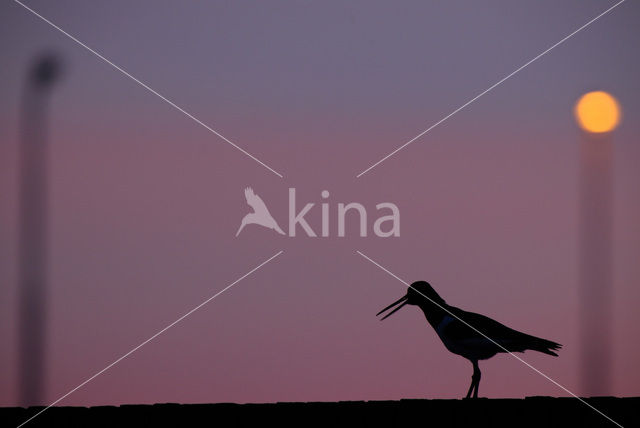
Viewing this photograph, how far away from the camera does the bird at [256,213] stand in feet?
52.5

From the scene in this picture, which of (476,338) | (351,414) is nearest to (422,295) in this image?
(476,338)

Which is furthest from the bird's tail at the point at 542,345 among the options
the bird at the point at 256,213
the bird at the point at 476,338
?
the bird at the point at 256,213

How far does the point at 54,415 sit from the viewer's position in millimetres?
7492

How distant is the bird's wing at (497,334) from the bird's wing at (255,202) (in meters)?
3.81

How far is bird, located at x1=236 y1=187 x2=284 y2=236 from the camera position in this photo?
631 inches

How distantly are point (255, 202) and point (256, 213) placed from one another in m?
0.22

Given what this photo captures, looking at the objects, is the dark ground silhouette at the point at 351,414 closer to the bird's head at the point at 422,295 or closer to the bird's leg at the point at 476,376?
the bird's leg at the point at 476,376

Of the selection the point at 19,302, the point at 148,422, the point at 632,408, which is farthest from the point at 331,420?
the point at 19,302

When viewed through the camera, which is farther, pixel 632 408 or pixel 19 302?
pixel 19 302

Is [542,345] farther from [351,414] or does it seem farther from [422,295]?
[351,414]

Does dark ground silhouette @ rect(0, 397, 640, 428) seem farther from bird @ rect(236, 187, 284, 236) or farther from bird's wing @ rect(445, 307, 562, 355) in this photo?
bird @ rect(236, 187, 284, 236)

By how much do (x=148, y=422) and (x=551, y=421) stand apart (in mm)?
3154

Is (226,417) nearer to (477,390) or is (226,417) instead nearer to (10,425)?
(10,425)

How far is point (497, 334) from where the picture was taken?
47.3ft
